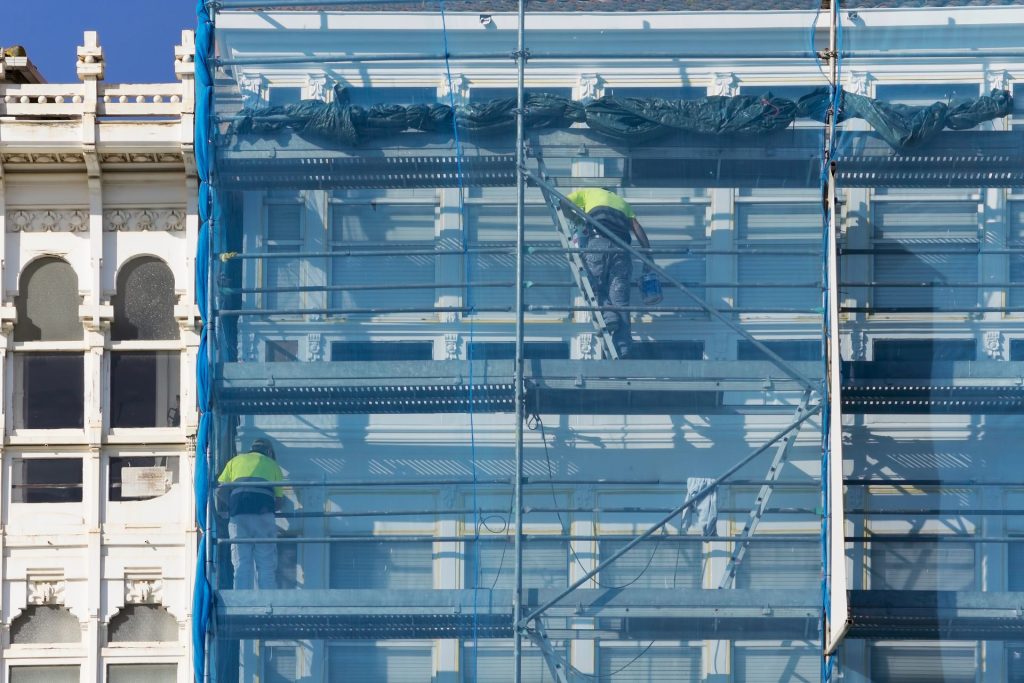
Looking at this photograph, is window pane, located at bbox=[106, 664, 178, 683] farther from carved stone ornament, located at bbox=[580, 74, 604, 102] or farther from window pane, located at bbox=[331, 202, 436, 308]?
carved stone ornament, located at bbox=[580, 74, 604, 102]

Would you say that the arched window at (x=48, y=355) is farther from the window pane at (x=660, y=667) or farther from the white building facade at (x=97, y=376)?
the window pane at (x=660, y=667)

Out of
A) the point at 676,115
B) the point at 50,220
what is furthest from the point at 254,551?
the point at 50,220

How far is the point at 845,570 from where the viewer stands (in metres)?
12.6

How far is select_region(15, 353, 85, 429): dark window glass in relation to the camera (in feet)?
52.9

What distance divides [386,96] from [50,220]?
14.5 feet

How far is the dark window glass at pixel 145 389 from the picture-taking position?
1611cm

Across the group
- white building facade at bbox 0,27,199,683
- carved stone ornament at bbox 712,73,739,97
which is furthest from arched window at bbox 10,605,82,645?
carved stone ornament at bbox 712,73,739,97

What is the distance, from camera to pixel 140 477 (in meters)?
15.9

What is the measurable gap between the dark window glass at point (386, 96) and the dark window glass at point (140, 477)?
14.1 ft

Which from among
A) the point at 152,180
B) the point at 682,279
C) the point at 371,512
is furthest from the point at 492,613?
the point at 152,180

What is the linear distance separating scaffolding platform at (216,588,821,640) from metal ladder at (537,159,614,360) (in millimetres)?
1916

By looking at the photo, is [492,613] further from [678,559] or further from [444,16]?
[444,16]

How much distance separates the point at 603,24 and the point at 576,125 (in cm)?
98

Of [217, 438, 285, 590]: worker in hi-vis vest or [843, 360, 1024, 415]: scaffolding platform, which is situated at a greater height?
[843, 360, 1024, 415]: scaffolding platform
